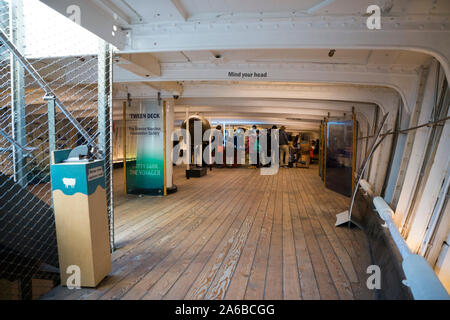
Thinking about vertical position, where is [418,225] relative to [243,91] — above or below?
below

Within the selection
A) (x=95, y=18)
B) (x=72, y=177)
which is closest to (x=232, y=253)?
(x=72, y=177)

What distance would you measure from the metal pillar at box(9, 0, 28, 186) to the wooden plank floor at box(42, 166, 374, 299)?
1.20 m

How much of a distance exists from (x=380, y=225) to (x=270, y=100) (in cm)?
555

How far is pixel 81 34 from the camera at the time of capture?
3521 millimetres

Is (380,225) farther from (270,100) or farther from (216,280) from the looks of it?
(270,100)

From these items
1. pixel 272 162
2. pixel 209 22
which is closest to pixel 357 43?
pixel 209 22

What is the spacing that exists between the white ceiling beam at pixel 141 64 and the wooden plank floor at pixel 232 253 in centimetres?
249

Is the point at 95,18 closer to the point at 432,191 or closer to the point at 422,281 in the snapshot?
the point at 422,281

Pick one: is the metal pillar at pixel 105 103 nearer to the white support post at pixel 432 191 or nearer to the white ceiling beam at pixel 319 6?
the white ceiling beam at pixel 319 6

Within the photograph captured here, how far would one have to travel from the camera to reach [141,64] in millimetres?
4387

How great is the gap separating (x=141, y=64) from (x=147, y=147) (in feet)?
9.44

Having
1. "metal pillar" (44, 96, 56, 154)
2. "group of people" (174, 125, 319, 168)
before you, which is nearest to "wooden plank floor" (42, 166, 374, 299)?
"metal pillar" (44, 96, 56, 154)

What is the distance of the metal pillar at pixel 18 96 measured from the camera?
266 cm
